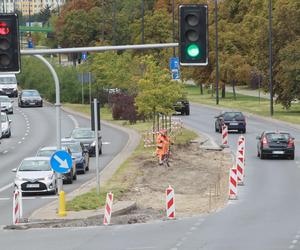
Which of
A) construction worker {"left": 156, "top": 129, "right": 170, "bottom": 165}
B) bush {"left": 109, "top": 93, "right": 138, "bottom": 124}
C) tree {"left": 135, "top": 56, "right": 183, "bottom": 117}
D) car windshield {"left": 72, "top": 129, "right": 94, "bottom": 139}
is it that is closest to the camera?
construction worker {"left": 156, "top": 129, "right": 170, "bottom": 165}

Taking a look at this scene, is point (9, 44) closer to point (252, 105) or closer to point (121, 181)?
point (121, 181)

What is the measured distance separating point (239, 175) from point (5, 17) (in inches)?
809

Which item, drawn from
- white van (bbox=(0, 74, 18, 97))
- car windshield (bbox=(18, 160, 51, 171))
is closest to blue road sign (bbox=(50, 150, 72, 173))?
car windshield (bbox=(18, 160, 51, 171))

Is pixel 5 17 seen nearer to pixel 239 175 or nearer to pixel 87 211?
pixel 87 211

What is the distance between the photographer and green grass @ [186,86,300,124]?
81.4 metres

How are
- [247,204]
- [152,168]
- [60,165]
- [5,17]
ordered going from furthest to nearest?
[152,168] < [247,204] < [60,165] < [5,17]

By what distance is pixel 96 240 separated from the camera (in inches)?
992

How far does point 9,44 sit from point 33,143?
43303 millimetres

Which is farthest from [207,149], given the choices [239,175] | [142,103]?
[239,175]

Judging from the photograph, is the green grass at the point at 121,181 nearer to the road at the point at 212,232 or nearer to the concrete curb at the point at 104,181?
the concrete curb at the point at 104,181

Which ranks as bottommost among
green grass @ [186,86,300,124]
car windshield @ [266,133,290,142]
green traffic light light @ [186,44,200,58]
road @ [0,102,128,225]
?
green grass @ [186,86,300,124]

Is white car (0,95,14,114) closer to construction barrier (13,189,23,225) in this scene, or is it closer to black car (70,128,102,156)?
black car (70,128,102,156)

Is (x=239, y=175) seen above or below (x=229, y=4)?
below

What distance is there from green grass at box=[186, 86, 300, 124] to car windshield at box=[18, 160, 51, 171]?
37591 mm
